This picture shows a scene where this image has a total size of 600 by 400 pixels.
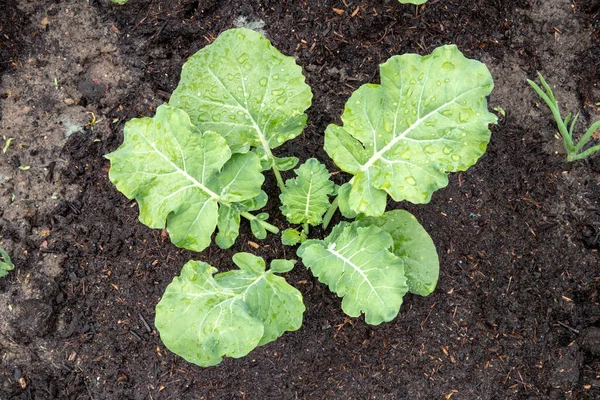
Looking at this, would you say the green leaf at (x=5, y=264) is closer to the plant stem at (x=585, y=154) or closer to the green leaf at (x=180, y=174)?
the green leaf at (x=180, y=174)

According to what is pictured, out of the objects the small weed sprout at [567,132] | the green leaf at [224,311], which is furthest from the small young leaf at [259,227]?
the small weed sprout at [567,132]

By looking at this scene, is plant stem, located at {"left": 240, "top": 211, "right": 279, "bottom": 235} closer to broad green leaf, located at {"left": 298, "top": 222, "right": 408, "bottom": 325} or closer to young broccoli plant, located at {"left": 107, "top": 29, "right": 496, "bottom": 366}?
young broccoli plant, located at {"left": 107, "top": 29, "right": 496, "bottom": 366}

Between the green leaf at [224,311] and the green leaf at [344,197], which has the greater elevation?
the green leaf at [344,197]

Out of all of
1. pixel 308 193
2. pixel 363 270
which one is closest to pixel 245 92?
pixel 308 193

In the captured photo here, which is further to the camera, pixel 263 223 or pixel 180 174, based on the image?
pixel 263 223

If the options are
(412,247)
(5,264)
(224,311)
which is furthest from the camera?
(5,264)

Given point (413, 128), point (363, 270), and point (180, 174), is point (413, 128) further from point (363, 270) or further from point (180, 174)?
point (180, 174)

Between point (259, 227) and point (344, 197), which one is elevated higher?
point (344, 197)
